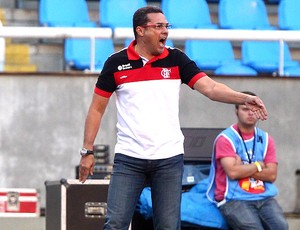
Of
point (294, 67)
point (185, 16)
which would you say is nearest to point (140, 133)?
point (294, 67)

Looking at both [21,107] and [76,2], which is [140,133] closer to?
[21,107]

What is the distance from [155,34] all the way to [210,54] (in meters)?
6.15

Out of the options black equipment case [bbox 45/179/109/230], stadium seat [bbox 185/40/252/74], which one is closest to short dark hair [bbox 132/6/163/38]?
black equipment case [bbox 45/179/109/230]

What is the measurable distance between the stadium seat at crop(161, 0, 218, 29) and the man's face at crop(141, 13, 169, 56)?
21.3 feet

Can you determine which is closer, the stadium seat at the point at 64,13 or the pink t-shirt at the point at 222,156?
the pink t-shirt at the point at 222,156

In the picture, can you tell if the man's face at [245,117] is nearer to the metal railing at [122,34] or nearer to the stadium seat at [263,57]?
the metal railing at [122,34]

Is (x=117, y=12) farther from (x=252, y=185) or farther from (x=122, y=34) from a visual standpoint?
(x=252, y=185)

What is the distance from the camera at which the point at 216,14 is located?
13.3m

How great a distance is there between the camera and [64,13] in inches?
498

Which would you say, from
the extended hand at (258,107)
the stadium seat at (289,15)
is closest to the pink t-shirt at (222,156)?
the extended hand at (258,107)

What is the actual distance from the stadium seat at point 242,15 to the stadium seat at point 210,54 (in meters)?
0.42

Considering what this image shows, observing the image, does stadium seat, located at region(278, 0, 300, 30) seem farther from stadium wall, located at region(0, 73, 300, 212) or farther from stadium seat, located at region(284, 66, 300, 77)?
stadium wall, located at region(0, 73, 300, 212)

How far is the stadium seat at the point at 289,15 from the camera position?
12500mm

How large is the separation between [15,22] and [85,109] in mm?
4148
